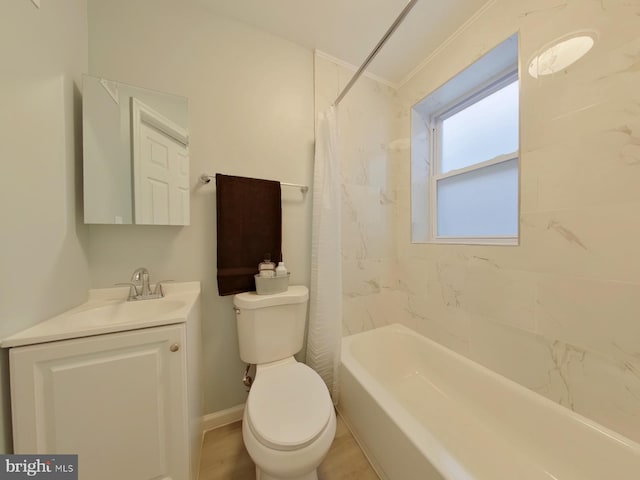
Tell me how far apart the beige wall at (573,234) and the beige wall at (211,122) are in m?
1.12

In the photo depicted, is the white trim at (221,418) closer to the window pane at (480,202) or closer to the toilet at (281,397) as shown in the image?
the toilet at (281,397)

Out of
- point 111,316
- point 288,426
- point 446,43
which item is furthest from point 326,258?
point 446,43

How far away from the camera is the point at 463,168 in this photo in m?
1.49

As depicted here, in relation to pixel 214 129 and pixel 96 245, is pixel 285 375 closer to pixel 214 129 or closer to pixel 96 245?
pixel 96 245

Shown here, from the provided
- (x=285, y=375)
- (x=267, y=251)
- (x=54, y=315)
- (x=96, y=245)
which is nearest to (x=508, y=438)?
(x=285, y=375)

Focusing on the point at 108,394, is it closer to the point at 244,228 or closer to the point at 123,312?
the point at 123,312

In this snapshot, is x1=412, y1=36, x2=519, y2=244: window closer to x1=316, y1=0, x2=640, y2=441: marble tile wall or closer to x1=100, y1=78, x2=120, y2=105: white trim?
x1=316, y1=0, x2=640, y2=441: marble tile wall

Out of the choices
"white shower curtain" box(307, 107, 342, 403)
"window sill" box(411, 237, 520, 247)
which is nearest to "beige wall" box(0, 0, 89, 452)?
"white shower curtain" box(307, 107, 342, 403)

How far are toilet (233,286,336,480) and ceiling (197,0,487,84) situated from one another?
1606 mm

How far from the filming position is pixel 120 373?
0.70m

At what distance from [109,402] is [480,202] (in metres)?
2.04

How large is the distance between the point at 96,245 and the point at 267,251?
80cm

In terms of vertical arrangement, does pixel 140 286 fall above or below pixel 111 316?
above

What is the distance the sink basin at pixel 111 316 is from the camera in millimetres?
628
